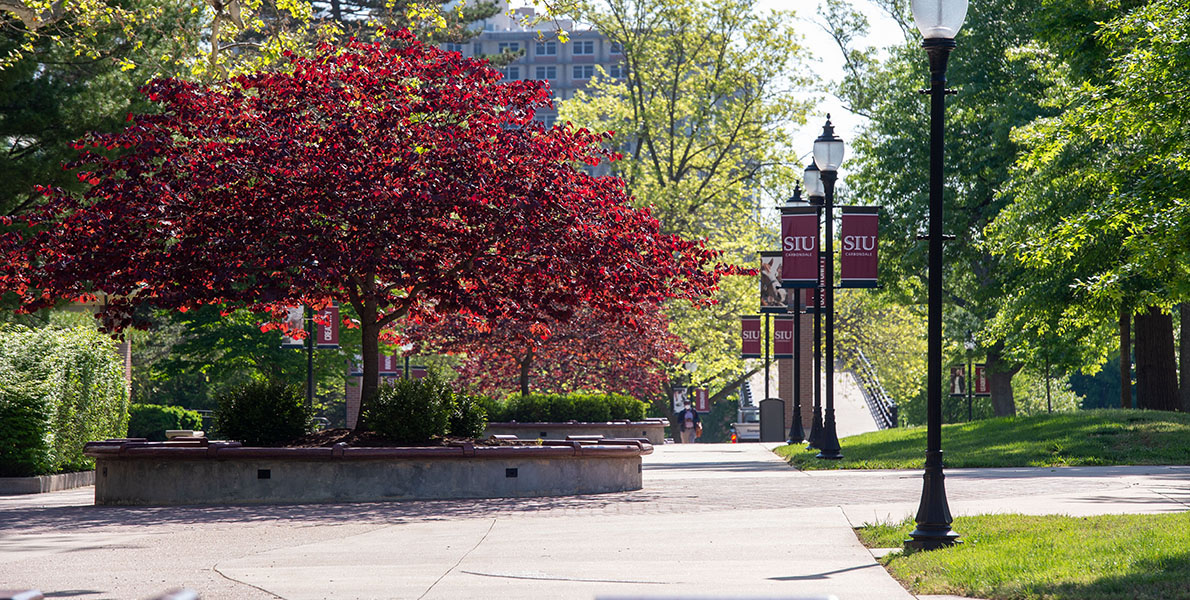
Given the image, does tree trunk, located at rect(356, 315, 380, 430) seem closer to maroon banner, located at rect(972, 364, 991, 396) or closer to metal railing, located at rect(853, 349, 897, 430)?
maroon banner, located at rect(972, 364, 991, 396)

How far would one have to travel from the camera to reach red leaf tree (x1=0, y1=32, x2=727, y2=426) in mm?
16406

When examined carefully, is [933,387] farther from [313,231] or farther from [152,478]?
[152,478]

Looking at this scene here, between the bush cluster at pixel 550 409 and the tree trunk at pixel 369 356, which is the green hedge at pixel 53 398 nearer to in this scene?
the tree trunk at pixel 369 356

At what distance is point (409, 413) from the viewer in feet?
56.2

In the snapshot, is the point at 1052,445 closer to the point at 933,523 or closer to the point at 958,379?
the point at 933,523

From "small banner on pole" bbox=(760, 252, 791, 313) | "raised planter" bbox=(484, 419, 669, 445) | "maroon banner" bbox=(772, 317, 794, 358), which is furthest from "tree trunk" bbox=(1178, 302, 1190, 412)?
"raised planter" bbox=(484, 419, 669, 445)

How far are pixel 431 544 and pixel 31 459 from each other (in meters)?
10.9

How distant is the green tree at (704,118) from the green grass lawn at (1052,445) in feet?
82.5

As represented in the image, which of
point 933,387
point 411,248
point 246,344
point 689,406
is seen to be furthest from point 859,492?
point 689,406

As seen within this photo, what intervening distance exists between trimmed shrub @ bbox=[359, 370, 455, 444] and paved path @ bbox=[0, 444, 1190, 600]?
1.13 meters

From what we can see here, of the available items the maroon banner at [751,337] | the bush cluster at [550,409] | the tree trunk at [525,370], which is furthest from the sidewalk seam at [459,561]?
the maroon banner at [751,337]

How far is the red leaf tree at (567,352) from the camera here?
106 feet

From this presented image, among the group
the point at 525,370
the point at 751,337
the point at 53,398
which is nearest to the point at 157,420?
the point at 525,370

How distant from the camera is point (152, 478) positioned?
1652 cm
